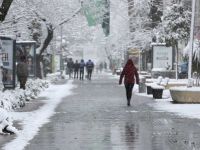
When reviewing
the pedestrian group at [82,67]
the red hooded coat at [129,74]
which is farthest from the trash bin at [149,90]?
the pedestrian group at [82,67]

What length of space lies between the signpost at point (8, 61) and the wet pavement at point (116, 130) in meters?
3.17

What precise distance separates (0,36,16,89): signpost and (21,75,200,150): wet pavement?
3172mm

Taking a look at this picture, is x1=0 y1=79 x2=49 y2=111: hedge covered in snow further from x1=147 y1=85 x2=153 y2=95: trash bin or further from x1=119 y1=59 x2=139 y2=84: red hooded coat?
x1=147 y1=85 x2=153 y2=95: trash bin

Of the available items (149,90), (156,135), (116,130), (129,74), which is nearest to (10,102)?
(116,130)

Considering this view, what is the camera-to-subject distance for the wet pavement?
12859 millimetres

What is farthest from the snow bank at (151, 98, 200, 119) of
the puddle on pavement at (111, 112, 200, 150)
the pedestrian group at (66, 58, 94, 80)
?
the pedestrian group at (66, 58, 94, 80)

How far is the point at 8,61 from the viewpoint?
2477cm

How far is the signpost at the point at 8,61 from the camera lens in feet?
80.1

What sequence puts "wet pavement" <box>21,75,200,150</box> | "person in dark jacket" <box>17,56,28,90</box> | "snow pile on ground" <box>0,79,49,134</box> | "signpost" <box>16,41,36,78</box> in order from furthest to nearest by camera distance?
"signpost" <box>16,41,36,78</box> → "person in dark jacket" <box>17,56,28,90</box> → "snow pile on ground" <box>0,79,49,134</box> → "wet pavement" <box>21,75,200,150</box>

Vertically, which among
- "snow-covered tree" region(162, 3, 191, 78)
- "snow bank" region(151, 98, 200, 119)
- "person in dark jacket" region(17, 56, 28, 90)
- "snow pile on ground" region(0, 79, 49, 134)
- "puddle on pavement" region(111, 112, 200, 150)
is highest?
"snow-covered tree" region(162, 3, 191, 78)

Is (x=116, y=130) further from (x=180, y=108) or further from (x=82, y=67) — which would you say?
(x=82, y=67)

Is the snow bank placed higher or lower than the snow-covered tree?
lower

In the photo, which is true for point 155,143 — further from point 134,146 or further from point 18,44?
point 18,44

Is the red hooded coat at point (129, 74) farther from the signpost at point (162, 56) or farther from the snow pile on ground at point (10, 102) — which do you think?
the signpost at point (162, 56)
